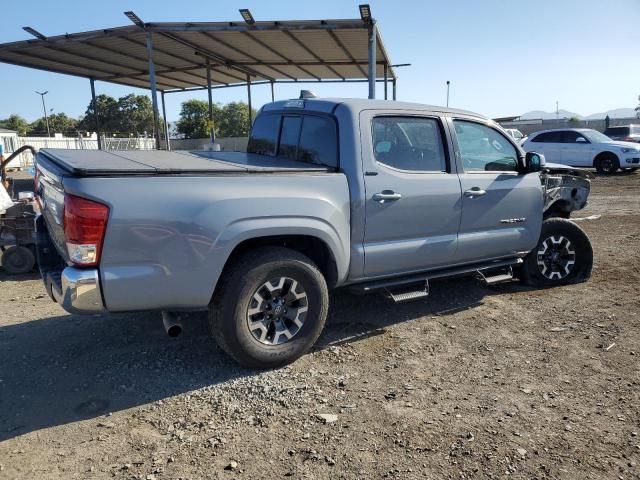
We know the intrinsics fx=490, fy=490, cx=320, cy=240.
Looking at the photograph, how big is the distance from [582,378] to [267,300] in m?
2.30

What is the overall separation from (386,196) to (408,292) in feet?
3.02

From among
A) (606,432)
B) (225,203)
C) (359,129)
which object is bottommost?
(606,432)

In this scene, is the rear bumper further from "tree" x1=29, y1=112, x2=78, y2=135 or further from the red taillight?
"tree" x1=29, y1=112, x2=78, y2=135

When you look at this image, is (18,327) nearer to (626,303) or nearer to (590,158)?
(626,303)

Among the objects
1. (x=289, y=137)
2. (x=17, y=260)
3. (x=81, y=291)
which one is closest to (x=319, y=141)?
(x=289, y=137)

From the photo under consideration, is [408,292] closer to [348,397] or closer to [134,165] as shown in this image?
[348,397]

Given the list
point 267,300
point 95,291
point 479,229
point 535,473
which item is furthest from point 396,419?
point 479,229

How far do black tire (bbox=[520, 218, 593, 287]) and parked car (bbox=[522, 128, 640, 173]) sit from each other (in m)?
13.5

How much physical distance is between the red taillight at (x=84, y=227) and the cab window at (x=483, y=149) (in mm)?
3173

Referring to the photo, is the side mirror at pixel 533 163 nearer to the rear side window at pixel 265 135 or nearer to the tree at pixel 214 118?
the rear side window at pixel 265 135

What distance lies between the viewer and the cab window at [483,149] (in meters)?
4.61

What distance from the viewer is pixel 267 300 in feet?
11.5

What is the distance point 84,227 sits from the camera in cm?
278

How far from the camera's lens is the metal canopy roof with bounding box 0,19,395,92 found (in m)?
11.4
